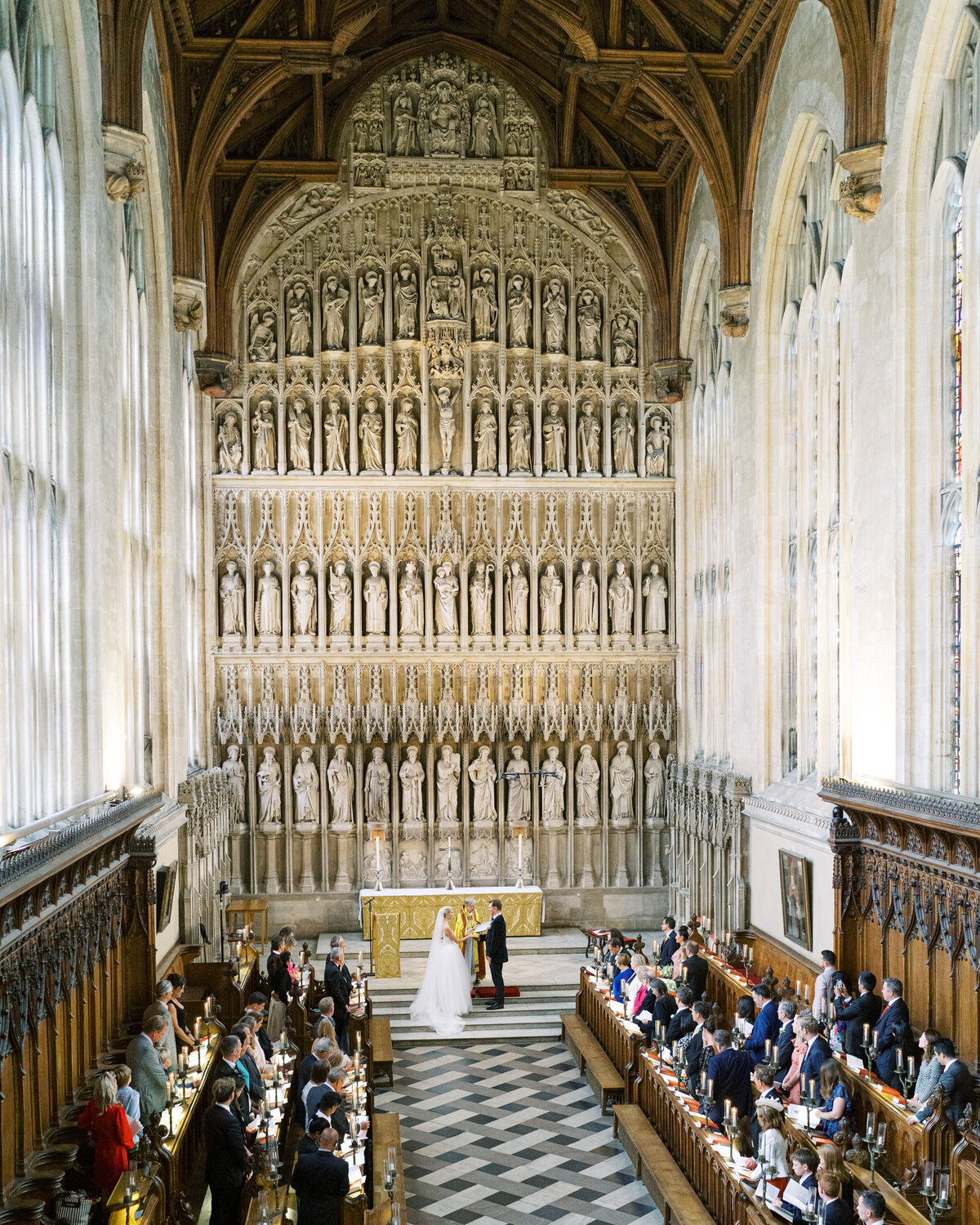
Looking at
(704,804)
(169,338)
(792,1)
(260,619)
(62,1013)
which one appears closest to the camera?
(62,1013)

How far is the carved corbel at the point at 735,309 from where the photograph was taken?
17219mm

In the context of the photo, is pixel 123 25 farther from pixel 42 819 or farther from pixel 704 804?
pixel 704 804

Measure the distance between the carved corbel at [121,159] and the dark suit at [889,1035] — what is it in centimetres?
1053

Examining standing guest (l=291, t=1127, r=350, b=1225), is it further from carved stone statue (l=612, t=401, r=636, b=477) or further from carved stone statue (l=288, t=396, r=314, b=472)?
carved stone statue (l=612, t=401, r=636, b=477)

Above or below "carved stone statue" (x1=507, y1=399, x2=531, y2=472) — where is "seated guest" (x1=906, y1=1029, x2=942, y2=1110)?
below

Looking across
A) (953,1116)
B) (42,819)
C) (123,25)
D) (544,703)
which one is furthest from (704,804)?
(123,25)

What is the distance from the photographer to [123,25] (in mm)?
12367

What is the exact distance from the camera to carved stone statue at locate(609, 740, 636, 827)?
21.0 m

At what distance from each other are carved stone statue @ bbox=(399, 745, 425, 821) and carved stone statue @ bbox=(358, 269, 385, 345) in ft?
23.1

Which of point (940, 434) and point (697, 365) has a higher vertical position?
point (697, 365)

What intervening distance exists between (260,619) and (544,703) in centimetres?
500

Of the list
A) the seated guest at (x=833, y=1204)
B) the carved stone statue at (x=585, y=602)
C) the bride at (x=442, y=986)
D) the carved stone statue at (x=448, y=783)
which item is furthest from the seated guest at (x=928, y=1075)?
the carved stone statue at (x=585, y=602)

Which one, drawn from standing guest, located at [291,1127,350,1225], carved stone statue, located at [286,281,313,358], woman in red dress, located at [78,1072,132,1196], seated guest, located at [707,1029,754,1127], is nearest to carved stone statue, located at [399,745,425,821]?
carved stone statue, located at [286,281,313,358]

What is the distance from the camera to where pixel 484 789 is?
68.3 feet
